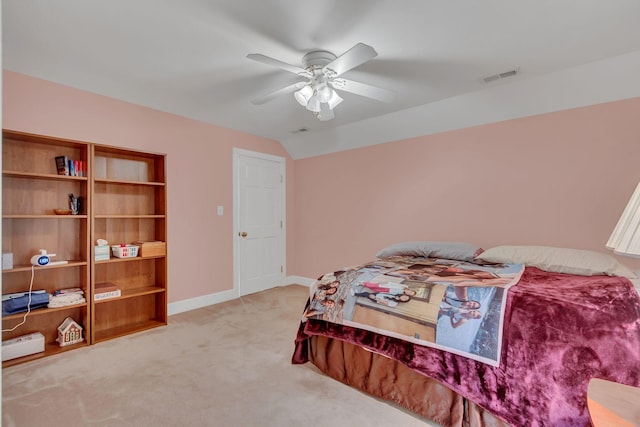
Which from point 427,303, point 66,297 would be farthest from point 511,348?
point 66,297

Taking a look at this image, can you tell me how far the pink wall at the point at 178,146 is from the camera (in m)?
2.73

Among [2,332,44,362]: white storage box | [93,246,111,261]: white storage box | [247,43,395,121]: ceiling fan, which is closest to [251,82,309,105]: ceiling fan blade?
[247,43,395,121]: ceiling fan

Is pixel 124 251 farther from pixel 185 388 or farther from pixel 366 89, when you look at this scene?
pixel 366 89

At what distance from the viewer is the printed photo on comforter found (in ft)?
5.46

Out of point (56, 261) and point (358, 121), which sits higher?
point (358, 121)

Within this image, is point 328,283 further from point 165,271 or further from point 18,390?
point 18,390

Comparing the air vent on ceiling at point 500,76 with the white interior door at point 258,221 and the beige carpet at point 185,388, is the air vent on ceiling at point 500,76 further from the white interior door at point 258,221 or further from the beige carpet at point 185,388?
the white interior door at point 258,221

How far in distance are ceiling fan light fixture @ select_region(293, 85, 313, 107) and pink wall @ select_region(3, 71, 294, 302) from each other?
1.93 m

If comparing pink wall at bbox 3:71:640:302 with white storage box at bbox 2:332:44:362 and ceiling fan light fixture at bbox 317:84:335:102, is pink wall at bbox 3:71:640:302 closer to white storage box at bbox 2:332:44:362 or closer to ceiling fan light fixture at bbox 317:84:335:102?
white storage box at bbox 2:332:44:362

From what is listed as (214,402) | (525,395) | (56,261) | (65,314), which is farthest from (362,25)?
(65,314)

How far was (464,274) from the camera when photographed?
2.19 metres

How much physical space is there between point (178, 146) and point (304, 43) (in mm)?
2169

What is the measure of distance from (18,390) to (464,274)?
3.09 meters

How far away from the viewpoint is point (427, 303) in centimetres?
184
